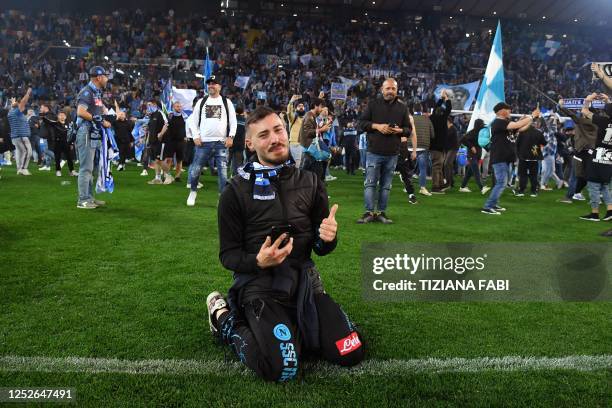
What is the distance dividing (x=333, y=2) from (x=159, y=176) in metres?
31.7

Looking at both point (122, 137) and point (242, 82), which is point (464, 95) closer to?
point (242, 82)

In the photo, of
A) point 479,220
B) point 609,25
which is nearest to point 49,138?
point 479,220

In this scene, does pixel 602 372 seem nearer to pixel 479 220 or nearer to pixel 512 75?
pixel 479 220

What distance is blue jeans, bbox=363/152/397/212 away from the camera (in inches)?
305

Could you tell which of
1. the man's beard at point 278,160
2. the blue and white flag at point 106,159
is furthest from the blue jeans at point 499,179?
the man's beard at point 278,160

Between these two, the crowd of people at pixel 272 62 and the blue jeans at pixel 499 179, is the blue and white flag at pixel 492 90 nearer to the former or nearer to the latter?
the crowd of people at pixel 272 62

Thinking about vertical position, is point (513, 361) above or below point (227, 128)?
below

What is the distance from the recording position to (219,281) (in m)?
4.60

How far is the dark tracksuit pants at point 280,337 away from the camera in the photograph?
2752 mm

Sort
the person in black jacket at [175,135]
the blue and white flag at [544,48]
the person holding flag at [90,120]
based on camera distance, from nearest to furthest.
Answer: the person holding flag at [90,120] < the person in black jacket at [175,135] < the blue and white flag at [544,48]

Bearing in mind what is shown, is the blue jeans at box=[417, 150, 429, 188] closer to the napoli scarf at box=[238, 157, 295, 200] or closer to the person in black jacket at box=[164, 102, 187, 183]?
the person in black jacket at box=[164, 102, 187, 183]

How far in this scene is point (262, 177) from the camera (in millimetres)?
3123

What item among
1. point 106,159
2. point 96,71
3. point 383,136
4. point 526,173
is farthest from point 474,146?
point 96,71

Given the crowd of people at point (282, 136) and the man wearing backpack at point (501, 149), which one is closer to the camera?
the crowd of people at point (282, 136)
